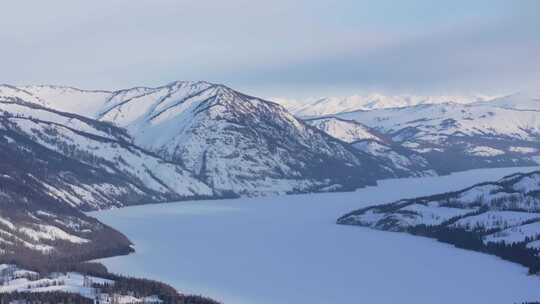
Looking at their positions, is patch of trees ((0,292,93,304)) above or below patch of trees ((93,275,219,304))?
above

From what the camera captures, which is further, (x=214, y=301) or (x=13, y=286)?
(x=13, y=286)

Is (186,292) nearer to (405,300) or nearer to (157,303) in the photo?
(157,303)

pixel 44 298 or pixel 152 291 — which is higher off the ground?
pixel 44 298

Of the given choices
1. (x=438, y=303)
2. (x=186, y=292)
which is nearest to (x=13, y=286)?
(x=186, y=292)

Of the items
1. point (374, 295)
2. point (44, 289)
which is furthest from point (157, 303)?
point (374, 295)

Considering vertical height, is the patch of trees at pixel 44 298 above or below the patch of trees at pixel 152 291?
above

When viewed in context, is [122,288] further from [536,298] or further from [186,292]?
[536,298]

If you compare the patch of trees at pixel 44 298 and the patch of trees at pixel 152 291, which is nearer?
the patch of trees at pixel 44 298

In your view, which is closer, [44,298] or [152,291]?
[44,298]

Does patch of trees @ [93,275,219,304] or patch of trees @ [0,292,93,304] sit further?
patch of trees @ [93,275,219,304]
